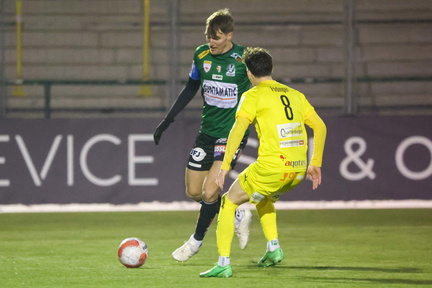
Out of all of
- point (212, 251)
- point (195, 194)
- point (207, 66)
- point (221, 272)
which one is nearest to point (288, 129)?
point (221, 272)

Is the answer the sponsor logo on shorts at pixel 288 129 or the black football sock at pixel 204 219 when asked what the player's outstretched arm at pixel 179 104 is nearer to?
the black football sock at pixel 204 219

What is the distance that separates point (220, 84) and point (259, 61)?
1325mm

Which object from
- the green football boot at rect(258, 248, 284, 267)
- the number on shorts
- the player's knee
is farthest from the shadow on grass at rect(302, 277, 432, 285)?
the player's knee

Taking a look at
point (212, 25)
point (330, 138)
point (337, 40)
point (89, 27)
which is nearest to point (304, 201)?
point (330, 138)

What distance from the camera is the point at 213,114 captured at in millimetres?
8469

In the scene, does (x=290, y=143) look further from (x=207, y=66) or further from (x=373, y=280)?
(x=207, y=66)

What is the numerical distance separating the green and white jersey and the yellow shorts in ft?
4.34

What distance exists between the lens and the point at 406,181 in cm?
1306

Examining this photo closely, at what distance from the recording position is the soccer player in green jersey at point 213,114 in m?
8.19

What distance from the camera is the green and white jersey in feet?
27.4

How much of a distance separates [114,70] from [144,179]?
2.62 meters

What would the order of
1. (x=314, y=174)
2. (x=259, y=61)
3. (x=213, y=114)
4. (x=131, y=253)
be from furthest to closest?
(x=213, y=114)
(x=131, y=253)
(x=314, y=174)
(x=259, y=61)

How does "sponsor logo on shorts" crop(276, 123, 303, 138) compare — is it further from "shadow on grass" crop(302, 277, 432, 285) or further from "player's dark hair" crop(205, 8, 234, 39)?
"player's dark hair" crop(205, 8, 234, 39)

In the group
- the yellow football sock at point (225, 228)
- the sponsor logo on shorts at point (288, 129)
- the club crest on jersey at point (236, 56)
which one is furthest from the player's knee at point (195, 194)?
the sponsor logo on shorts at point (288, 129)
